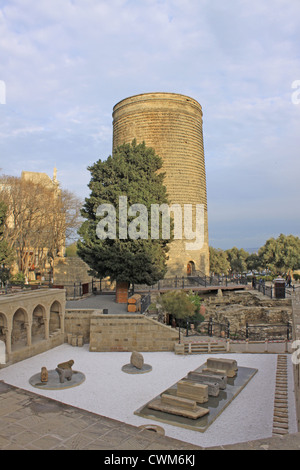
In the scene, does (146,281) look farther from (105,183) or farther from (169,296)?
(105,183)

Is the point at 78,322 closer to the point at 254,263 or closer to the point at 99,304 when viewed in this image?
the point at 99,304

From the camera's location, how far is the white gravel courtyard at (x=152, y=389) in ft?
30.1

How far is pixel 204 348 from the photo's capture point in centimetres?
1609

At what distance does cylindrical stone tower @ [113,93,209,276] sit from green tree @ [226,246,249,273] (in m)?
28.0

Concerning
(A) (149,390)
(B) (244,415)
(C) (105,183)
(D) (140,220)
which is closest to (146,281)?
(D) (140,220)

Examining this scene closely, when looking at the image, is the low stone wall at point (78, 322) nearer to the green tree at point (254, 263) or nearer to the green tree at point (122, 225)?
the green tree at point (122, 225)

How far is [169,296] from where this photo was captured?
19453mm

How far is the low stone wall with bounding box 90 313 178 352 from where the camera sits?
648 inches

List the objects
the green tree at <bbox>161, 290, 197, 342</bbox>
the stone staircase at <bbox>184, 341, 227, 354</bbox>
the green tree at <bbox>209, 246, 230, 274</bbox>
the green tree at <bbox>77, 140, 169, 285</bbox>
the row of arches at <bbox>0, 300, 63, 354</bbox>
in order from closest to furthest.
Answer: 1. the row of arches at <bbox>0, 300, 63, 354</bbox>
2. the stone staircase at <bbox>184, 341, 227, 354</bbox>
3. the green tree at <bbox>161, 290, 197, 342</bbox>
4. the green tree at <bbox>77, 140, 169, 285</bbox>
5. the green tree at <bbox>209, 246, 230, 274</bbox>

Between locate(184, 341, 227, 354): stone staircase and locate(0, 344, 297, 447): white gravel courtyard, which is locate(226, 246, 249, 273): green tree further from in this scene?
locate(0, 344, 297, 447): white gravel courtyard

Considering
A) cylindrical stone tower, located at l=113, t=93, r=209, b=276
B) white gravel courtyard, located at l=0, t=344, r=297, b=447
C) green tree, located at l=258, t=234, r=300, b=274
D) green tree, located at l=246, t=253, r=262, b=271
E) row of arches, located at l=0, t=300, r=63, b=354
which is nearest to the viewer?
white gravel courtyard, located at l=0, t=344, r=297, b=447

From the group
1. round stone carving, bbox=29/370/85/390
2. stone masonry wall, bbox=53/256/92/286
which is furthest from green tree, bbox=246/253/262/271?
round stone carving, bbox=29/370/85/390

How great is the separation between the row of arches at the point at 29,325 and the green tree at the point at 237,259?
47.2 metres
